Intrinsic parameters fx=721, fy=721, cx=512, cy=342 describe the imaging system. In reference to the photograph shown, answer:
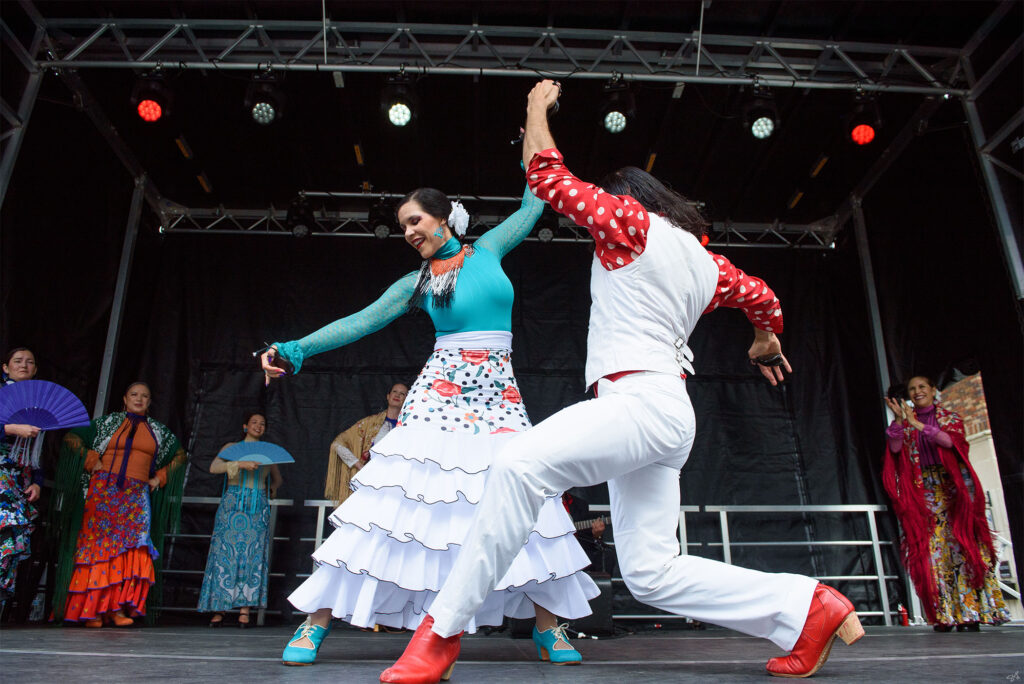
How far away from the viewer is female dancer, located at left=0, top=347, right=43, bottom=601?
4.16m

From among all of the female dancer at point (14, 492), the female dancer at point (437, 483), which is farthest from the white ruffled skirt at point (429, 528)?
the female dancer at point (14, 492)

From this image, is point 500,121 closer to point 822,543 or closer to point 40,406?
point 40,406

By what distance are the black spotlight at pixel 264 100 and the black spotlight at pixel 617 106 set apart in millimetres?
2396

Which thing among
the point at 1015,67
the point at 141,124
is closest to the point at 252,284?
the point at 141,124

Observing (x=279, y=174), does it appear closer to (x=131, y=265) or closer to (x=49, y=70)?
(x=131, y=265)

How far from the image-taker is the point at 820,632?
1.69 metres

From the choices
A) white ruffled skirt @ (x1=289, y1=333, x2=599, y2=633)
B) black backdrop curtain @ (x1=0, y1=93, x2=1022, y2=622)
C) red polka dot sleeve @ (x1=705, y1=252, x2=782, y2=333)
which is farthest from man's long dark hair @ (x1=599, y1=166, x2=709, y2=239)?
black backdrop curtain @ (x1=0, y1=93, x2=1022, y2=622)

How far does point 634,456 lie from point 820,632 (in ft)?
1.95

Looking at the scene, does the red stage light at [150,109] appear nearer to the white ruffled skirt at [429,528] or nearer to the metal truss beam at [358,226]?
the metal truss beam at [358,226]

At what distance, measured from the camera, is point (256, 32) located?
5.35 m

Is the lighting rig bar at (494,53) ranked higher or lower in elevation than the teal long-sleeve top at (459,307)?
higher

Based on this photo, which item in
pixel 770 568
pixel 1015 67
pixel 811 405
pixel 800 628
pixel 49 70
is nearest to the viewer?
pixel 800 628

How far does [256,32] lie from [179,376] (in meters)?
3.37

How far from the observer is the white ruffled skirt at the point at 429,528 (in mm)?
2176
